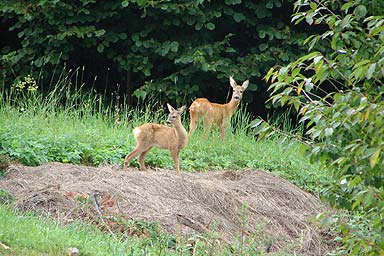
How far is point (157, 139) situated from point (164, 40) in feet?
20.0

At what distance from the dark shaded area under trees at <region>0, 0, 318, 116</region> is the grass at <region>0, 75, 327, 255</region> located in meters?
1.64

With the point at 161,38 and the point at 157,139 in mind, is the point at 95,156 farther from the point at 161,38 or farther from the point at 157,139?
the point at 161,38

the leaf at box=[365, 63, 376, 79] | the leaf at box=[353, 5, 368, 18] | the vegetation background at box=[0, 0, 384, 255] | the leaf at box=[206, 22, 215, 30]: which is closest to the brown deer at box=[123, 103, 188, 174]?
the vegetation background at box=[0, 0, 384, 255]

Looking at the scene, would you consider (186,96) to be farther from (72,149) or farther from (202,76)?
(72,149)

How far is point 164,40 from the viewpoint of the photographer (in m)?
17.1

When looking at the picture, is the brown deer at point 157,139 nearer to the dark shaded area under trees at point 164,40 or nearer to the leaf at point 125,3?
the dark shaded area under trees at point 164,40

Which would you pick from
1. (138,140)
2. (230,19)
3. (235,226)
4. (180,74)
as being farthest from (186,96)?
(235,226)

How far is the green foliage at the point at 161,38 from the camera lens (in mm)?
16391

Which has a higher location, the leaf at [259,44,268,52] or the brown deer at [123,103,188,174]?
the leaf at [259,44,268,52]

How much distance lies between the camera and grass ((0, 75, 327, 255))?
700 cm

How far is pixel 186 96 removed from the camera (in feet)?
55.5

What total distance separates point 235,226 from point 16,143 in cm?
285

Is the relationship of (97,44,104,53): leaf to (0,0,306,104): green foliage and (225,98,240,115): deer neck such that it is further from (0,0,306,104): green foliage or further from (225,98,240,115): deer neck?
(225,98,240,115): deer neck

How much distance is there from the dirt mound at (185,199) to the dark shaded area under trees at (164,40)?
5.29m
